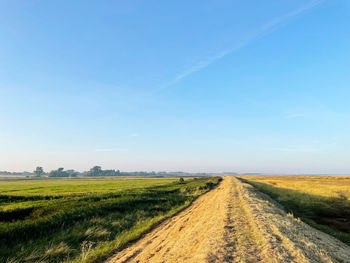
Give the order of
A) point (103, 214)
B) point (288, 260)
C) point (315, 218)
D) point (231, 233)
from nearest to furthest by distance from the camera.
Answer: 1. point (288, 260)
2. point (231, 233)
3. point (103, 214)
4. point (315, 218)

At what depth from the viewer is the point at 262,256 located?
7203mm

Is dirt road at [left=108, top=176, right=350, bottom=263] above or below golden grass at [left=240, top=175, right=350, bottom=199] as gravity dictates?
above

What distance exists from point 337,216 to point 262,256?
74.2ft

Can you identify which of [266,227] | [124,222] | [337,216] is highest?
[266,227]

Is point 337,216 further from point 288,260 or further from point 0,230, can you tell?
point 0,230

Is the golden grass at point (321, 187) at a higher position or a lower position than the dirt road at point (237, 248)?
lower

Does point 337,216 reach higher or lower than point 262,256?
lower

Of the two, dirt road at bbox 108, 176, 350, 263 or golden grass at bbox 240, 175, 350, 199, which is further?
golden grass at bbox 240, 175, 350, 199

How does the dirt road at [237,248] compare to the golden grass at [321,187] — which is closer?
the dirt road at [237,248]

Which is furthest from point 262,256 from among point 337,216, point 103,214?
point 337,216

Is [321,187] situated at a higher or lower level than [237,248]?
lower

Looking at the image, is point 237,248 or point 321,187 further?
point 321,187

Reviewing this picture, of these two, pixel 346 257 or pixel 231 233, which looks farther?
pixel 231 233

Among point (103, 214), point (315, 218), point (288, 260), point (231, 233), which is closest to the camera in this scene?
point (288, 260)
